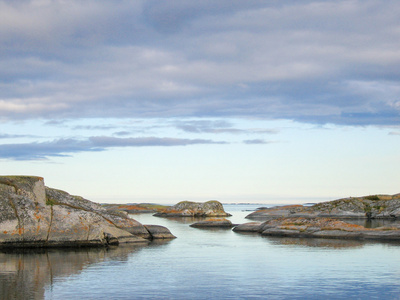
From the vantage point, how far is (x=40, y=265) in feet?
93.4

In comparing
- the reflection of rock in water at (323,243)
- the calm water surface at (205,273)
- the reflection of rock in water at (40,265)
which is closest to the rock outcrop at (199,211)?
the reflection of rock in water at (323,243)

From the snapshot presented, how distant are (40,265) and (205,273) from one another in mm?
10130

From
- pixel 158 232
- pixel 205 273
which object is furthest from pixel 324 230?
pixel 205 273

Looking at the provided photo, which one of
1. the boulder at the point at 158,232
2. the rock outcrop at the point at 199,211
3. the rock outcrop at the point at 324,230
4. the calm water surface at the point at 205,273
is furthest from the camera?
the rock outcrop at the point at 199,211

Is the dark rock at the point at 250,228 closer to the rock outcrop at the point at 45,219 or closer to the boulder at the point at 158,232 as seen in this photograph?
the boulder at the point at 158,232

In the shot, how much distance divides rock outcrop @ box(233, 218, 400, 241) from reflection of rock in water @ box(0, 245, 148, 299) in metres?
19.2

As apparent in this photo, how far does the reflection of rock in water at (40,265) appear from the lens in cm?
2119

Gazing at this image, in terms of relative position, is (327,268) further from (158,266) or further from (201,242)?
(201,242)

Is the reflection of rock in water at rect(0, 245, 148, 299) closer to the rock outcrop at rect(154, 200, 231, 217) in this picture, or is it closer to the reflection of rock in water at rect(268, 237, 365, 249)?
the reflection of rock in water at rect(268, 237, 365, 249)

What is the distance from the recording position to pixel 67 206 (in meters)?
38.9

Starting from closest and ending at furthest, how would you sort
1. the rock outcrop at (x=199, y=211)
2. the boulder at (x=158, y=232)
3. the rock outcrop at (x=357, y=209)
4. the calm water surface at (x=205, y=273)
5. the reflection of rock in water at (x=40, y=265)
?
the calm water surface at (x=205, y=273) → the reflection of rock in water at (x=40, y=265) → the boulder at (x=158, y=232) → the rock outcrop at (x=357, y=209) → the rock outcrop at (x=199, y=211)

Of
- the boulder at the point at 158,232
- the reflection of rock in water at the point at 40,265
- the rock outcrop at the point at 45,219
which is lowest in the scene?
the reflection of rock in water at the point at 40,265

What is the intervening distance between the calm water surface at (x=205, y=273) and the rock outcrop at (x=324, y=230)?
19.9ft

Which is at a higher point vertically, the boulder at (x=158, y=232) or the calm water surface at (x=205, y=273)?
the boulder at (x=158, y=232)
